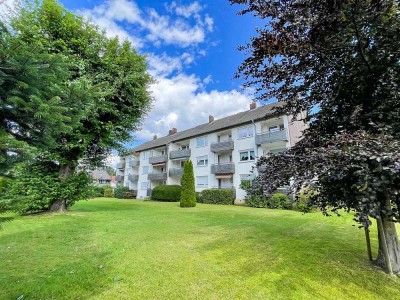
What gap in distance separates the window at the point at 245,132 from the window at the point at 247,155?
1934 mm

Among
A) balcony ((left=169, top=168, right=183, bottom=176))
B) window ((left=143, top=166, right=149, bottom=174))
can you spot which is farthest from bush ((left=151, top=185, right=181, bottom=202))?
window ((left=143, top=166, right=149, bottom=174))

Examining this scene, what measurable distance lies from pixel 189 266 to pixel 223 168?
23.0 metres

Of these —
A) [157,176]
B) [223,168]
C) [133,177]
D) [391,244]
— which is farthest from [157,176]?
[391,244]

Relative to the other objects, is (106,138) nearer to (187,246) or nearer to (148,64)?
(148,64)

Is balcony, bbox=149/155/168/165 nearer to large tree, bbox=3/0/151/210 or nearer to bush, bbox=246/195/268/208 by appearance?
bush, bbox=246/195/268/208

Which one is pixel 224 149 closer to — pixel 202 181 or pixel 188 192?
pixel 202 181

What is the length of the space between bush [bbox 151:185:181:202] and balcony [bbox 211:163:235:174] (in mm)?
5525

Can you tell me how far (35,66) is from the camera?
3064mm

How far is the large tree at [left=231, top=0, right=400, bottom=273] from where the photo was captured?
3463 mm

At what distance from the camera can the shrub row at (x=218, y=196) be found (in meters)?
24.8

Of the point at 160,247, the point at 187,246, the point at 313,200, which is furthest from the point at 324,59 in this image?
the point at 160,247

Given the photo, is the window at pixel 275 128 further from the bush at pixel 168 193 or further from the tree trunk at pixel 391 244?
the tree trunk at pixel 391 244

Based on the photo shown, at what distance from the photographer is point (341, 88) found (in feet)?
16.3

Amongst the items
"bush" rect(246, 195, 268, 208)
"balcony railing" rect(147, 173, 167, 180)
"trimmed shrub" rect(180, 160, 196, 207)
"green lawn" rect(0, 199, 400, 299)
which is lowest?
"green lawn" rect(0, 199, 400, 299)
